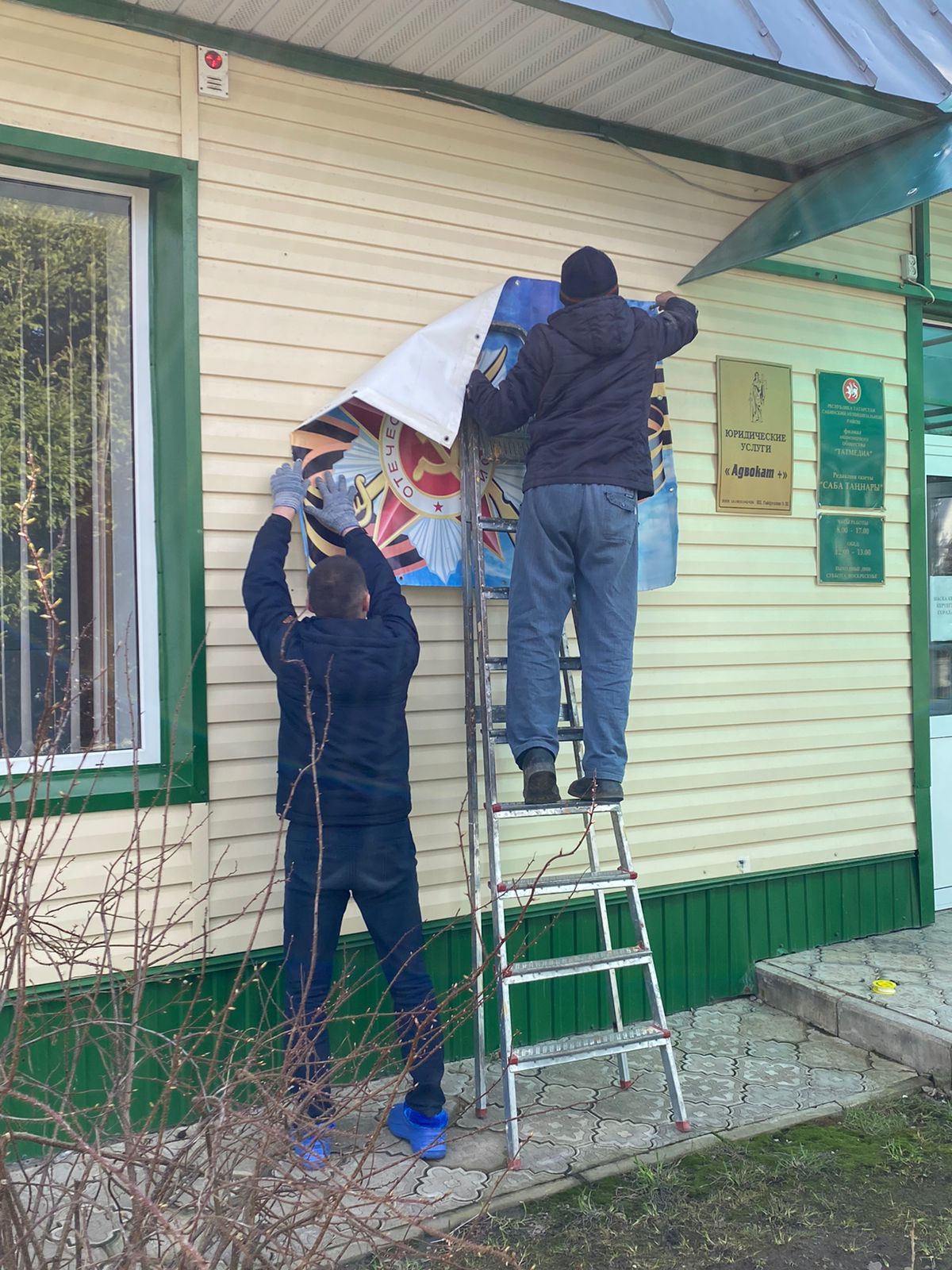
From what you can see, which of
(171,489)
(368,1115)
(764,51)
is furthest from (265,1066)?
(764,51)

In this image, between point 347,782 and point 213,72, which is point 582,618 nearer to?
point 347,782

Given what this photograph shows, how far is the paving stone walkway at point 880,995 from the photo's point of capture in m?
4.41

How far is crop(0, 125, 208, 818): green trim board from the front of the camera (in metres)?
3.89

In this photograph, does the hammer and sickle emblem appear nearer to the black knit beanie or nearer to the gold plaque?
the black knit beanie

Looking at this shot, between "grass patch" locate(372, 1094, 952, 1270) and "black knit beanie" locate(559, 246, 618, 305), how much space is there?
3.04m

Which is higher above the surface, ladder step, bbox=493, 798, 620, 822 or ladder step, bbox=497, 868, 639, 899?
ladder step, bbox=493, 798, 620, 822

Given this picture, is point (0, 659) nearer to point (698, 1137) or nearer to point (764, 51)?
point (698, 1137)

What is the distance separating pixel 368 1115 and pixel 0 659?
2.05m

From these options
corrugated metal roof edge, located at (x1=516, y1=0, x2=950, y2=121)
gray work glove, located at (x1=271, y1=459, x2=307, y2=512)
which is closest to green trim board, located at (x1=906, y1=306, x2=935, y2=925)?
corrugated metal roof edge, located at (x1=516, y1=0, x2=950, y2=121)

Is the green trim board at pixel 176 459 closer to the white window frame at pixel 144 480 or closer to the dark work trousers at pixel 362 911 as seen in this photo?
the white window frame at pixel 144 480

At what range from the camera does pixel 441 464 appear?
4.41m

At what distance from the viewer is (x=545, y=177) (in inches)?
186

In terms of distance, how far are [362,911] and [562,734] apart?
1019 mm

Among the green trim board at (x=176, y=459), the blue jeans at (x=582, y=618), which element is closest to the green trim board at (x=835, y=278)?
the blue jeans at (x=582, y=618)
